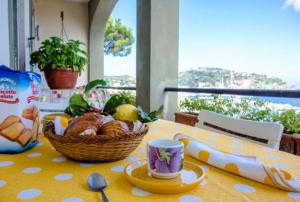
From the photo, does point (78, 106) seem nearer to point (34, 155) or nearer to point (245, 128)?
point (34, 155)

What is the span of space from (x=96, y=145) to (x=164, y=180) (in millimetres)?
167

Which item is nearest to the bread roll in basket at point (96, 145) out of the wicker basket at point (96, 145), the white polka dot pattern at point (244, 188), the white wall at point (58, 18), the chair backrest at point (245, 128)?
the wicker basket at point (96, 145)

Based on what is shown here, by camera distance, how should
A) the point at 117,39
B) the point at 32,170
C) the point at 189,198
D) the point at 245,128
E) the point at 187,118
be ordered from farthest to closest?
1. the point at 117,39
2. the point at 187,118
3. the point at 245,128
4. the point at 32,170
5. the point at 189,198

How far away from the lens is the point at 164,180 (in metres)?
0.43

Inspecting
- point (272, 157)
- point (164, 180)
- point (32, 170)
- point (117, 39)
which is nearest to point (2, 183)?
point (32, 170)

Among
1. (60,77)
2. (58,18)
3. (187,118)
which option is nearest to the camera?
(60,77)

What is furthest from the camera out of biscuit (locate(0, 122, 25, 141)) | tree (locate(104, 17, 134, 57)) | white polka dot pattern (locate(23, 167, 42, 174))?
tree (locate(104, 17, 134, 57))

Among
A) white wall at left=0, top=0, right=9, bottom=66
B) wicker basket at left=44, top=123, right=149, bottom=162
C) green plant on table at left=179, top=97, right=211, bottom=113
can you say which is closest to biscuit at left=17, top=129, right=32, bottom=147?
wicker basket at left=44, top=123, right=149, bottom=162

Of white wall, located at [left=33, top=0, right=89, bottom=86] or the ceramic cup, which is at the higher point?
white wall, located at [left=33, top=0, right=89, bottom=86]

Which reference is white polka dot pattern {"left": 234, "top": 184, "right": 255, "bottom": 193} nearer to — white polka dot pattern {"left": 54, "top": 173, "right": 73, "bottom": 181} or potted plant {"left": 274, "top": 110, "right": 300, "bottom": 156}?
white polka dot pattern {"left": 54, "top": 173, "right": 73, "bottom": 181}

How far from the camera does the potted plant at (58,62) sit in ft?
5.83

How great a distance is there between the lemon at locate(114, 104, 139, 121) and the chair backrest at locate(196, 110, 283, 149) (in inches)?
13.0

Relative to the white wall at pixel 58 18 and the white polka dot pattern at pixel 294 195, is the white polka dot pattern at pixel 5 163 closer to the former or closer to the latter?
the white polka dot pattern at pixel 294 195

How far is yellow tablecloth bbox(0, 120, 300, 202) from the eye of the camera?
0.39 meters
